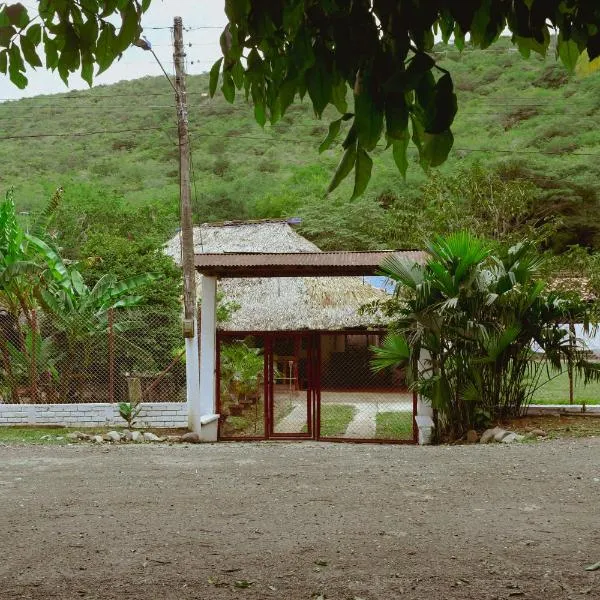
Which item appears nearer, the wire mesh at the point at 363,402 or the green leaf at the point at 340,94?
the green leaf at the point at 340,94

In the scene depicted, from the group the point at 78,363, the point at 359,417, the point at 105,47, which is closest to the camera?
the point at 105,47

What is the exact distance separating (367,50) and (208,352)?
1021 cm

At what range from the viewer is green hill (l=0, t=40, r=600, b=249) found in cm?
3369

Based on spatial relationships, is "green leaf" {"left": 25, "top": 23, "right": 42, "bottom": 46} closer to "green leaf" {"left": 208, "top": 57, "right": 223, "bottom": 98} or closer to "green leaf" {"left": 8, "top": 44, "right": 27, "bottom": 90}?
"green leaf" {"left": 8, "top": 44, "right": 27, "bottom": 90}

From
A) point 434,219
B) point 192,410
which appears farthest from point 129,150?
point 192,410

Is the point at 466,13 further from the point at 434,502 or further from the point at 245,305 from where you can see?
the point at 245,305

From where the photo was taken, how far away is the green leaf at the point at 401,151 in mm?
1875

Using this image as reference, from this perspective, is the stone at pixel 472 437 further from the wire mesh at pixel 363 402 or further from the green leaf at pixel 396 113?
the green leaf at pixel 396 113

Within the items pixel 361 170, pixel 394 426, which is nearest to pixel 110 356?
pixel 394 426

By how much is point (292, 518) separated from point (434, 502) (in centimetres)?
132

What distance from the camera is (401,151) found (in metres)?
1.92

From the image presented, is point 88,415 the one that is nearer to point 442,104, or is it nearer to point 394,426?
point 394,426

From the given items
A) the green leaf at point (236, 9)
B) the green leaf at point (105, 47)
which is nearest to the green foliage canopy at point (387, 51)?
the green leaf at point (236, 9)

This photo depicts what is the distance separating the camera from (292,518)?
6316 millimetres
